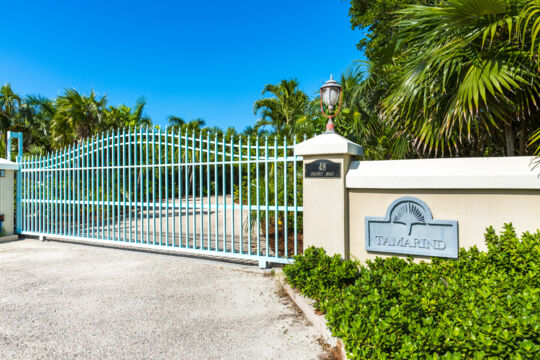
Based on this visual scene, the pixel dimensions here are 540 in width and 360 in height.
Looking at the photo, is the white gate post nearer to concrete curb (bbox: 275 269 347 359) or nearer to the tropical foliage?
concrete curb (bbox: 275 269 347 359)

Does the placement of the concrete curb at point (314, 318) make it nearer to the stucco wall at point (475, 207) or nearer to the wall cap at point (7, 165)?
the stucco wall at point (475, 207)

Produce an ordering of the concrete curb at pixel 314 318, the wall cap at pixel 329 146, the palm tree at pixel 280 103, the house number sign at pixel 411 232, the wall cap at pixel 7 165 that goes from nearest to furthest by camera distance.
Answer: the concrete curb at pixel 314 318 < the house number sign at pixel 411 232 < the wall cap at pixel 329 146 < the wall cap at pixel 7 165 < the palm tree at pixel 280 103

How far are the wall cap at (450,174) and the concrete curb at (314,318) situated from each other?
1.55m

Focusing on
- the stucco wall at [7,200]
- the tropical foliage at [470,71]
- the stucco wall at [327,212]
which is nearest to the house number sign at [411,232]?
the stucco wall at [327,212]

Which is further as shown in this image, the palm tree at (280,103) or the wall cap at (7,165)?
the palm tree at (280,103)

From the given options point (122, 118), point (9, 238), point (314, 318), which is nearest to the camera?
point (314, 318)

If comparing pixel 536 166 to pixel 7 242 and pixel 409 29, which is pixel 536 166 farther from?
pixel 7 242

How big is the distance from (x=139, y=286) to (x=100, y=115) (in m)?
9.49

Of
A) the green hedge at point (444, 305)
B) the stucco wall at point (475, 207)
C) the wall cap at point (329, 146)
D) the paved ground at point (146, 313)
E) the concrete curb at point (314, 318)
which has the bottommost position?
the paved ground at point (146, 313)

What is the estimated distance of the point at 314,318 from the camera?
3.47 m

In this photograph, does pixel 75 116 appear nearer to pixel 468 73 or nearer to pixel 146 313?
pixel 146 313

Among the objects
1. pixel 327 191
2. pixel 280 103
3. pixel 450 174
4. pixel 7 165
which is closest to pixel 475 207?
pixel 450 174

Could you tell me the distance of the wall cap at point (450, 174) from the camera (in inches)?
141

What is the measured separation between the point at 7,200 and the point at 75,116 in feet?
13.9
